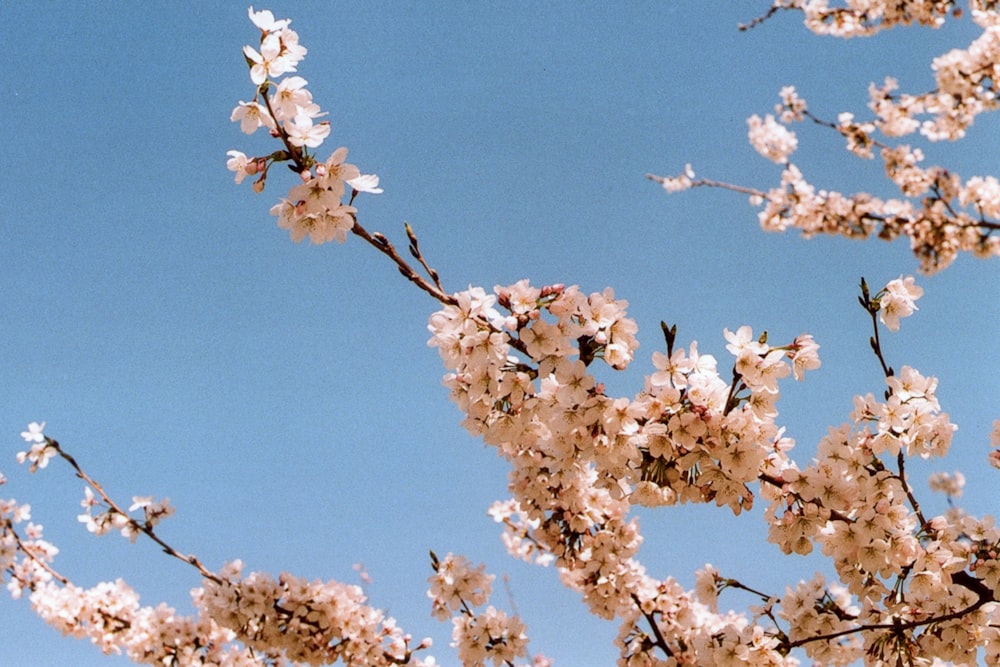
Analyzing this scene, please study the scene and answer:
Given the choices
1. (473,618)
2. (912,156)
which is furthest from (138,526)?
(912,156)

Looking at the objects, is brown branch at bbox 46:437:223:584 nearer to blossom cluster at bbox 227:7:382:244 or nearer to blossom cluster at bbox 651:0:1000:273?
blossom cluster at bbox 227:7:382:244

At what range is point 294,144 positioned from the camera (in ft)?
8.21

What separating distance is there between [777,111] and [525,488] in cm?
1153

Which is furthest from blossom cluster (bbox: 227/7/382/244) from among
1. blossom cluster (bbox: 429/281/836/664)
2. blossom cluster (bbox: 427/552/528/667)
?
blossom cluster (bbox: 427/552/528/667)

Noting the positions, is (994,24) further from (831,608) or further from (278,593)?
(278,593)

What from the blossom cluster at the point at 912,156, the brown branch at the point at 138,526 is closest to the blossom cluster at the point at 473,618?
the brown branch at the point at 138,526

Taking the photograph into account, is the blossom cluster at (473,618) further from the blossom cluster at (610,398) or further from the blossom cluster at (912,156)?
the blossom cluster at (912,156)

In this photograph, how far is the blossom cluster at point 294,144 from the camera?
2486 millimetres

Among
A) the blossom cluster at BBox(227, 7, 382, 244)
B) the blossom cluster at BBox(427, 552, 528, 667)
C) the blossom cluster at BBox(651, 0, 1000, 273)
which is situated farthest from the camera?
the blossom cluster at BBox(651, 0, 1000, 273)

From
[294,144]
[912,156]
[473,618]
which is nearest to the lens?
[294,144]

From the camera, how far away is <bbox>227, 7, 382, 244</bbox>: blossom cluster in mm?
2486

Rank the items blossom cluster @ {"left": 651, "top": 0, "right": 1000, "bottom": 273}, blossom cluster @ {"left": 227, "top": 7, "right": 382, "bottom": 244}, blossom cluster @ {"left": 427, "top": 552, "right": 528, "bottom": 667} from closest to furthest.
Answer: blossom cluster @ {"left": 227, "top": 7, "right": 382, "bottom": 244}, blossom cluster @ {"left": 427, "top": 552, "right": 528, "bottom": 667}, blossom cluster @ {"left": 651, "top": 0, "right": 1000, "bottom": 273}

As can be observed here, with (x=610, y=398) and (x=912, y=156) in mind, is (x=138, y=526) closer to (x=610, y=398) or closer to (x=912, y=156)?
(x=610, y=398)

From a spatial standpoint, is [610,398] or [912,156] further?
[912,156]
